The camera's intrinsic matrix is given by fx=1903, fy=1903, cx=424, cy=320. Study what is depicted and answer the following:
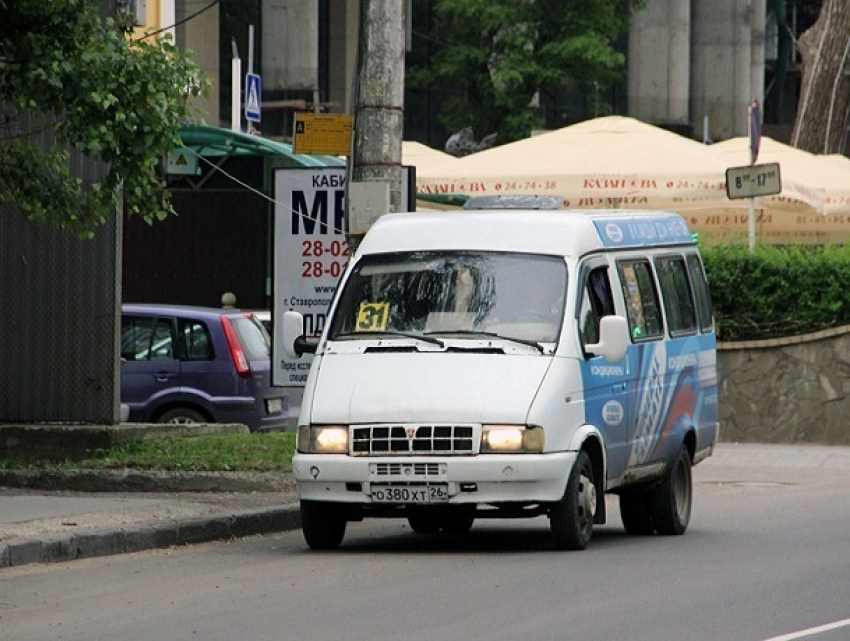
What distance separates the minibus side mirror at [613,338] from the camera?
11.9 meters

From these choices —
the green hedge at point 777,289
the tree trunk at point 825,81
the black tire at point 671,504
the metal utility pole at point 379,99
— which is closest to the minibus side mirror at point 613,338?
the black tire at point 671,504

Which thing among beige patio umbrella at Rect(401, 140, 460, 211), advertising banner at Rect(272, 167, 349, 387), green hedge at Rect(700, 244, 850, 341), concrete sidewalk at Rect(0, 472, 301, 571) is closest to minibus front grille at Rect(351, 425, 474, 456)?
concrete sidewalk at Rect(0, 472, 301, 571)

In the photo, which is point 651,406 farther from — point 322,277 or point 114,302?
point 114,302

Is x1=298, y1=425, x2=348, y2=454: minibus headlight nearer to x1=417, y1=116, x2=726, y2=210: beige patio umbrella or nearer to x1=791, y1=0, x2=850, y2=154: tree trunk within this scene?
x1=417, y1=116, x2=726, y2=210: beige patio umbrella

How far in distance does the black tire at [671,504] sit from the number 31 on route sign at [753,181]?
886cm

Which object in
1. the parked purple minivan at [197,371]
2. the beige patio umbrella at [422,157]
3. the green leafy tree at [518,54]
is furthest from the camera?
the green leafy tree at [518,54]

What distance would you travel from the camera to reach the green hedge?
73.0 feet

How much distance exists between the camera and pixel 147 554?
12031 millimetres

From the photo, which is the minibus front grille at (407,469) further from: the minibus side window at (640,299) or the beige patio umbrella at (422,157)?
the beige patio umbrella at (422,157)

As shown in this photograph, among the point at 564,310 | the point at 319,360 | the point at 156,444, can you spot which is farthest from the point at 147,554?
the point at 156,444

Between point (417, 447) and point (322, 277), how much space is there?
5.08 meters

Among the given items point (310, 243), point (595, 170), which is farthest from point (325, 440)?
point (595, 170)

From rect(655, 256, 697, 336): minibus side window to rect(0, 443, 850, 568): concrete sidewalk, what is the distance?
122 inches

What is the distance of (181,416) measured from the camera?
19562mm
